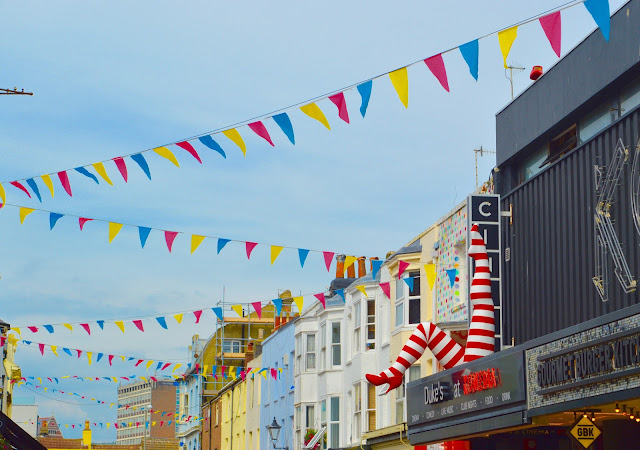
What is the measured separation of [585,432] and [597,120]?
5.49m

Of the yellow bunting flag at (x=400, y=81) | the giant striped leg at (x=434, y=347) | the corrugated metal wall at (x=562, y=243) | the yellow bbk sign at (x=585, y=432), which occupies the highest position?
the yellow bunting flag at (x=400, y=81)

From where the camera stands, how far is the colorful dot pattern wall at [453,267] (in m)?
21.5

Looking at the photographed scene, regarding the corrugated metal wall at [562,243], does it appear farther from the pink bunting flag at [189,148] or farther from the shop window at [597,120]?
the pink bunting flag at [189,148]

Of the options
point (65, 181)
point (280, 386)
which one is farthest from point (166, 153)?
point (280, 386)

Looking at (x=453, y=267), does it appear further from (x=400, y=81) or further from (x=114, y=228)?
(x=400, y=81)

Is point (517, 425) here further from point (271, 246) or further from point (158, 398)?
point (158, 398)

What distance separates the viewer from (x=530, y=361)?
13078 millimetres

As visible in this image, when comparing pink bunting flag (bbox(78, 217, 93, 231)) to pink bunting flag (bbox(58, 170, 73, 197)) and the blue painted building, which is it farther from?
the blue painted building

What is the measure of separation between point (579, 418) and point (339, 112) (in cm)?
522

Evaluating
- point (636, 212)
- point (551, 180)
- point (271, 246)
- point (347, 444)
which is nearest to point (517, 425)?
point (636, 212)

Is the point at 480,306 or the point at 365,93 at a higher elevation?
the point at 365,93

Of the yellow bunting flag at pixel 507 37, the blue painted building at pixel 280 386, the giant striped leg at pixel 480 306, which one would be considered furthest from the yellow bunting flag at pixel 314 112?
the blue painted building at pixel 280 386

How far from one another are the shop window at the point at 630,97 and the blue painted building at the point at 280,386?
2408 cm

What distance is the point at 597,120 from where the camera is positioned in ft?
52.1
